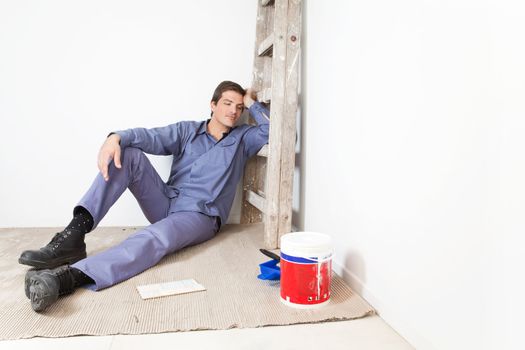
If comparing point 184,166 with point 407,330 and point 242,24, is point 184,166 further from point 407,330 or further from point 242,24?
point 407,330

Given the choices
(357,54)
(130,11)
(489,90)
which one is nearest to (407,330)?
(489,90)

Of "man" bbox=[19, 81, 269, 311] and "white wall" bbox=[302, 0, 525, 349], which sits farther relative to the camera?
"man" bbox=[19, 81, 269, 311]

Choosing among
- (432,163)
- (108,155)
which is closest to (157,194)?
(108,155)

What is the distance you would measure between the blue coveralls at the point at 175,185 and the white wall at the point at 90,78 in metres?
0.26

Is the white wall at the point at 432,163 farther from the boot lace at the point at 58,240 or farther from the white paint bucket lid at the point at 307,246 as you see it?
the boot lace at the point at 58,240

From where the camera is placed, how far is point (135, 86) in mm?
2230

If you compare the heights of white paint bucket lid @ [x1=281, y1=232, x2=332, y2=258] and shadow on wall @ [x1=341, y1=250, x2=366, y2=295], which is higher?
white paint bucket lid @ [x1=281, y1=232, x2=332, y2=258]

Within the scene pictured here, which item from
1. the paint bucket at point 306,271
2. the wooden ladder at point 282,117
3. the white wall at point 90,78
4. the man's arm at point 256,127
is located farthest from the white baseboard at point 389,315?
the white wall at point 90,78

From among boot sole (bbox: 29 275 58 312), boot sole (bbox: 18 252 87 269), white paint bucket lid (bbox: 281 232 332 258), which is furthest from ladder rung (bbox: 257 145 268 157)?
boot sole (bbox: 29 275 58 312)

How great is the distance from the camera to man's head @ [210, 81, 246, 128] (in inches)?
80.7

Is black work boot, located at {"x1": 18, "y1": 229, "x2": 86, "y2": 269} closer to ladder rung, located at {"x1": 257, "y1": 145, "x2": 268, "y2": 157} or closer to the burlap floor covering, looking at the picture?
the burlap floor covering

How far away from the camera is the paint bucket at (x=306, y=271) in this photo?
3.89ft

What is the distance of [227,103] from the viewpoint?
2.05 meters

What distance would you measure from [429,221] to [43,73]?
199 cm
